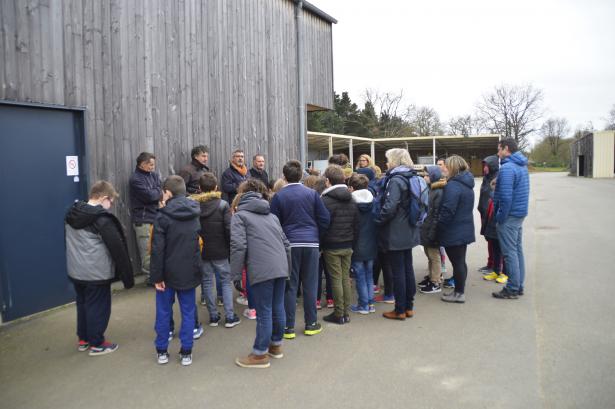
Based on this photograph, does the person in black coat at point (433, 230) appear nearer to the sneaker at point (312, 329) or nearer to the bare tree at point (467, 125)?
the sneaker at point (312, 329)

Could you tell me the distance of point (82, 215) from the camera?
4.25m

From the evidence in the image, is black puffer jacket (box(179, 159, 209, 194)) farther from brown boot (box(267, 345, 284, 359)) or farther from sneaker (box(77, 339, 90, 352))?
brown boot (box(267, 345, 284, 359))

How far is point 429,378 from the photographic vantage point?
Answer: 12.7 feet

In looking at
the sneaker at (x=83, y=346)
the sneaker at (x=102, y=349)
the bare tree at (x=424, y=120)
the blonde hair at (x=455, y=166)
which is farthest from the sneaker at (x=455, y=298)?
the bare tree at (x=424, y=120)

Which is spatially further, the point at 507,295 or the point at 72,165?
the point at 507,295

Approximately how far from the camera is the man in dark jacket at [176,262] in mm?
4074

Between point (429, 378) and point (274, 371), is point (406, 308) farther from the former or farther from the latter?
point (274, 371)

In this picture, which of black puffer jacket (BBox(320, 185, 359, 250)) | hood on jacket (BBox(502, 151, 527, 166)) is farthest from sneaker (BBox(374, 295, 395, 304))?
hood on jacket (BBox(502, 151, 527, 166))

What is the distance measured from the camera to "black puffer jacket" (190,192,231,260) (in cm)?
497

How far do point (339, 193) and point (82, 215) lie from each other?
2.63m

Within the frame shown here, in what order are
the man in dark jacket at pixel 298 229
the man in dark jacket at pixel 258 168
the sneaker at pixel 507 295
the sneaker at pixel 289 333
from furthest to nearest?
the man in dark jacket at pixel 258 168, the sneaker at pixel 507 295, the sneaker at pixel 289 333, the man in dark jacket at pixel 298 229

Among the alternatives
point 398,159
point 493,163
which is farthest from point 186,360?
point 493,163

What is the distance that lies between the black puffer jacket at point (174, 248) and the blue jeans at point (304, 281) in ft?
3.38

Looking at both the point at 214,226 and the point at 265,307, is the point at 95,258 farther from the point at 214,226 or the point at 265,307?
the point at 265,307
